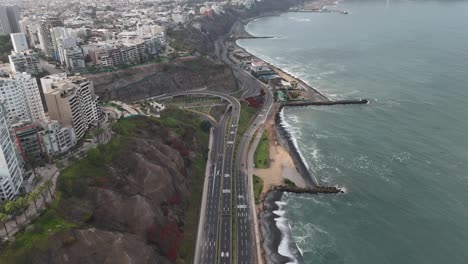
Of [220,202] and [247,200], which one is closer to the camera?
[220,202]

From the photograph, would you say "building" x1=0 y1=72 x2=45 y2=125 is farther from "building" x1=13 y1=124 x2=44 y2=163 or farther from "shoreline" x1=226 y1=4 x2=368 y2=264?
"shoreline" x1=226 y1=4 x2=368 y2=264

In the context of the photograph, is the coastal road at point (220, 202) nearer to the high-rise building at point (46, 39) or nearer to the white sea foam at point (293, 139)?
the white sea foam at point (293, 139)

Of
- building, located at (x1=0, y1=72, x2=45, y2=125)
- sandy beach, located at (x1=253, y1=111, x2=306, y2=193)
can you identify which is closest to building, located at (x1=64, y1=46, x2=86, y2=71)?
building, located at (x1=0, y1=72, x2=45, y2=125)

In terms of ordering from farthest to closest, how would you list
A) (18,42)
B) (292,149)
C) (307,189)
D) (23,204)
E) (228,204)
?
(18,42) < (292,149) < (307,189) < (228,204) < (23,204)

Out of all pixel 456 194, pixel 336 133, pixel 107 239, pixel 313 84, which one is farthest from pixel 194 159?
pixel 313 84

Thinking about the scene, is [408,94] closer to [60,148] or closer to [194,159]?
[194,159]

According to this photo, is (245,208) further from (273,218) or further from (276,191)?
(276,191)

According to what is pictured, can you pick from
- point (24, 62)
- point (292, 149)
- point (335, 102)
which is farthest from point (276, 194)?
point (24, 62)
